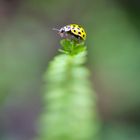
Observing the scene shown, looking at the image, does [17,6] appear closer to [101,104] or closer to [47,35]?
[47,35]

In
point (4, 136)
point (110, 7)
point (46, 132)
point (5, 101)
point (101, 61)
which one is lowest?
point (46, 132)

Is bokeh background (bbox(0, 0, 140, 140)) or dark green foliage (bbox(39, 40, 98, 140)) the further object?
bokeh background (bbox(0, 0, 140, 140))

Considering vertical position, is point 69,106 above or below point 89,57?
below

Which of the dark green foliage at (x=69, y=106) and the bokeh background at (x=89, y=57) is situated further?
the bokeh background at (x=89, y=57)

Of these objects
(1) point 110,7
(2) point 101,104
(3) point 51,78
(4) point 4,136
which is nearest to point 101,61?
(2) point 101,104

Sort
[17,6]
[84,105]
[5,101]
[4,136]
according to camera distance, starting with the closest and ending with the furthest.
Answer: [84,105]
[4,136]
[5,101]
[17,6]
